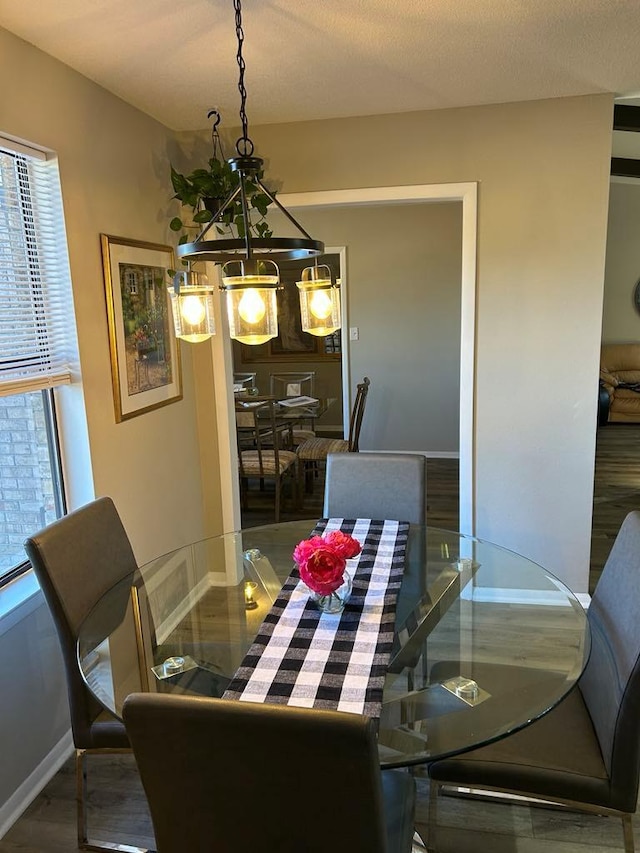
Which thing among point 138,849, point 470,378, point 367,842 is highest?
point 470,378

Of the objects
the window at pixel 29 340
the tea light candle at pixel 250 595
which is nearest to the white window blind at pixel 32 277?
the window at pixel 29 340

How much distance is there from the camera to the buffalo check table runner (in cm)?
136

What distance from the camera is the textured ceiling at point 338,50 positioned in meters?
1.84

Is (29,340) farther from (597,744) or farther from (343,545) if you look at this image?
(597,744)

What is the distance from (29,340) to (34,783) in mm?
1483

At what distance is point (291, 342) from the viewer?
24.4ft

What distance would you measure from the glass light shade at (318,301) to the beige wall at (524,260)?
1562 mm

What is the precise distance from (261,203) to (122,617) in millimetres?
1828

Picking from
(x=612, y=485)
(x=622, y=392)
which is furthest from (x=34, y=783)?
(x=622, y=392)

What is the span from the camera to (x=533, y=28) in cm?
204

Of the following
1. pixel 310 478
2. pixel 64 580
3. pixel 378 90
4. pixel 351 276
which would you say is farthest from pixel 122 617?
pixel 351 276

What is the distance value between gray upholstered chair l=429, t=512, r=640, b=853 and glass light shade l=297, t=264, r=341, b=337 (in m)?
0.98

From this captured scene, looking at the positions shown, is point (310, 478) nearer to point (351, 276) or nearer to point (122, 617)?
point (351, 276)

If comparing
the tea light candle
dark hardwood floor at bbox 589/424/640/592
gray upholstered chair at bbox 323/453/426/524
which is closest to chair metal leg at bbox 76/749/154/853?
the tea light candle
